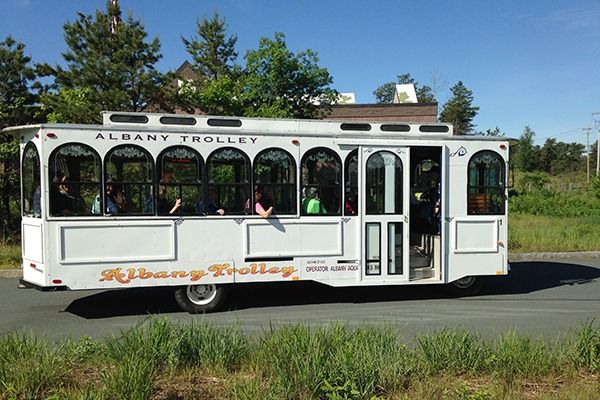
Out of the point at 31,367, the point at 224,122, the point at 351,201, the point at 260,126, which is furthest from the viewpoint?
the point at 351,201

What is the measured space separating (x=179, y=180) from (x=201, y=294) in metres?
1.77

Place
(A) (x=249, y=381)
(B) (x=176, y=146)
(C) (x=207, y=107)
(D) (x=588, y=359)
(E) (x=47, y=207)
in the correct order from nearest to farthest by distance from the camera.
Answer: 1. (A) (x=249, y=381)
2. (D) (x=588, y=359)
3. (E) (x=47, y=207)
4. (B) (x=176, y=146)
5. (C) (x=207, y=107)

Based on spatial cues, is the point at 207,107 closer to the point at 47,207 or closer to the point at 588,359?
the point at 47,207

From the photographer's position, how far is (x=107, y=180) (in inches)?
309

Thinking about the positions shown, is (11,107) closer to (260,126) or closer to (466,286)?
(260,126)

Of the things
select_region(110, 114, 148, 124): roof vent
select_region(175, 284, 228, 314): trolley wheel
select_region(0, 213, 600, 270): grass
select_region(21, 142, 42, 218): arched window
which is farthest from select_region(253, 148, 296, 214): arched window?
select_region(0, 213, 600, 270): grass

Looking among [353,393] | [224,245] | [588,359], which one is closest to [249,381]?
[353,393]

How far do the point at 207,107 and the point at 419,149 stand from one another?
12.4 meters

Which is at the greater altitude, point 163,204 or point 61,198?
point 61,198

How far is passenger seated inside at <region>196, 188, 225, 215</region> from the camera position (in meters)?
8.25

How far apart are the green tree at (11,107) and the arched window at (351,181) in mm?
10805

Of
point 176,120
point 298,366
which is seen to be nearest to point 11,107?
point 176,120

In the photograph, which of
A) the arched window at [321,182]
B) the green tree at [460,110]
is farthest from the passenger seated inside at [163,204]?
the green tree at [460,110]

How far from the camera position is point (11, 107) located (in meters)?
16.0
